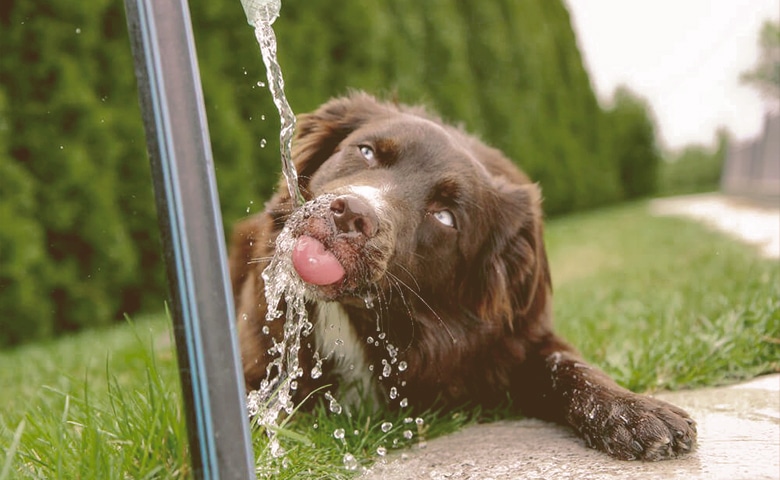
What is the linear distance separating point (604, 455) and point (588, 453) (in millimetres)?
42

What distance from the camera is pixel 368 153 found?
2.41 meters

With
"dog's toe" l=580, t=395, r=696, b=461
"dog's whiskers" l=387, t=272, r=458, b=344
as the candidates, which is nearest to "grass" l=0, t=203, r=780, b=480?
"dog's whiskers" l=387, t=272, r=458, b=344

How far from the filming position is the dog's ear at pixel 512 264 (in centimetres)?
244

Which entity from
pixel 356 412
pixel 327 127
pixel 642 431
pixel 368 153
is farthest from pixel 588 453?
pixel 327 127

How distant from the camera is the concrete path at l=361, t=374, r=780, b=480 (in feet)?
5.47

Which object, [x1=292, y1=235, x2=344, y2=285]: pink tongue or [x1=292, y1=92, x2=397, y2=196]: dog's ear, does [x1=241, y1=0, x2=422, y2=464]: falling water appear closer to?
[x1=292, y1=235, x2=344, y2=285]: pink tongue

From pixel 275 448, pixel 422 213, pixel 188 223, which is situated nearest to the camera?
pixel 188 223

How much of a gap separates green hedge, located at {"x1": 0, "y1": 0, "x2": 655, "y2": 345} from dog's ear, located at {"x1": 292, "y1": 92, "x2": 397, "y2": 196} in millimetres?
860

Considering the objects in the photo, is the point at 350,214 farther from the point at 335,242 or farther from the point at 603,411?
the point at 603,411

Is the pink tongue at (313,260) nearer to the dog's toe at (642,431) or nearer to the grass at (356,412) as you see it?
the grass at (356,412)

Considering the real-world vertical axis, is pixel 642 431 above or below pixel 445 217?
below

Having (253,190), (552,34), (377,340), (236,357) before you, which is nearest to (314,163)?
(377,340)

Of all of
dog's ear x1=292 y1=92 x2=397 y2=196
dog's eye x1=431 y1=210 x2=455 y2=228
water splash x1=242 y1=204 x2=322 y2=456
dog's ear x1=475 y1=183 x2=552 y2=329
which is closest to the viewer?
water splash x1=242 y1=204 x2=322 y2=456

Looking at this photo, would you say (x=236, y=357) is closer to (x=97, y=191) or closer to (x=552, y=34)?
(x=97, y=191)
